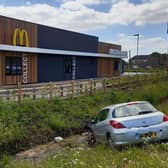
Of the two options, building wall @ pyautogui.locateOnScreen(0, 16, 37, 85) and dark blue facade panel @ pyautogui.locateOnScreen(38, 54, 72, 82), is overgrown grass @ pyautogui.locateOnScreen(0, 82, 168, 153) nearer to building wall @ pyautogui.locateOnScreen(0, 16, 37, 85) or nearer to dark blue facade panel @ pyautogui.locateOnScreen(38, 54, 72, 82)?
building wall @ pyautogui.locateOnScreen(0, 16, 37, 85)

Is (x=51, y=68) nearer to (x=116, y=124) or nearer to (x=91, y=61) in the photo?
(x=91, y=61)

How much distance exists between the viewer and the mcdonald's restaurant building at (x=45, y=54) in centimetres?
2483

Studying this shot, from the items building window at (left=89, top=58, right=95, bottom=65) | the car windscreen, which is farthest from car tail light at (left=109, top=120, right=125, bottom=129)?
building window at (left=89, top=58, right=95, bottom=65)

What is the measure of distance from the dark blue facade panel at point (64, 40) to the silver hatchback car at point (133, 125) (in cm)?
2105

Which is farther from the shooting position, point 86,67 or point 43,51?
point 86,67

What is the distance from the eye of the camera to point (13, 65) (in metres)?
25.8

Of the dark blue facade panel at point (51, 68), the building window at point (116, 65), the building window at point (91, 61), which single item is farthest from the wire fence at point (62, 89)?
the building window at point (116, 65)

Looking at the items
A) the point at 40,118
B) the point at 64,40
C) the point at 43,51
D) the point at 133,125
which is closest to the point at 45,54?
the point at 43,51

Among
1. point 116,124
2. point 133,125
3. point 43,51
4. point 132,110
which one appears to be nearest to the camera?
point 133,125

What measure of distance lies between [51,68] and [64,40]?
3780mm

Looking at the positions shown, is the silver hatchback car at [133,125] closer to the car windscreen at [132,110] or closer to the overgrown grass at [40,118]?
the car windscreen at [132,110]

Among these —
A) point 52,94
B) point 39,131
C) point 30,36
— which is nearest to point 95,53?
point 30,36

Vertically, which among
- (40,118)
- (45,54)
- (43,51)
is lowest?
(40,118)

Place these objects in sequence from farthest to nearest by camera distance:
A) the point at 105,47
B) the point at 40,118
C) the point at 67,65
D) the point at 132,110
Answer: the point at 105,47 < the point at 67,65 < the point at 40,118 < the point at 132,110
